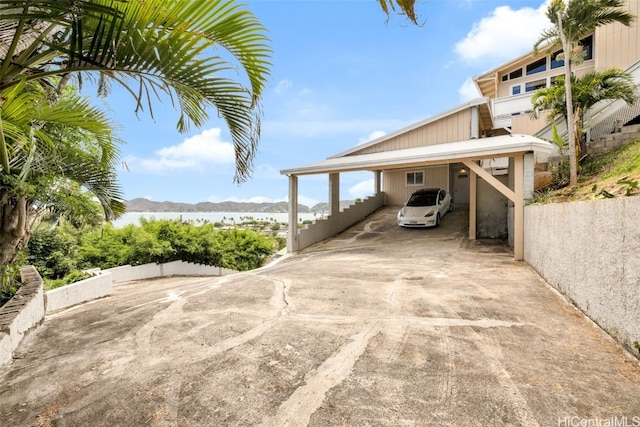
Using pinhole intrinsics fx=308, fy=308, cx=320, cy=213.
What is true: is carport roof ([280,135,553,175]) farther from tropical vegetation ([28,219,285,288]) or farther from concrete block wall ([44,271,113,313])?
concrete block wall ([44,271,113,313])

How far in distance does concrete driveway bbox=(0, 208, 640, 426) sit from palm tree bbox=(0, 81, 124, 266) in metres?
1.69

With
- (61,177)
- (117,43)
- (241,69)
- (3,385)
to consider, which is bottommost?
(3,385)

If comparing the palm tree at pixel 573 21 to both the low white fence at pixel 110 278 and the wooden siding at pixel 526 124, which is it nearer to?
the wooden siding at pixel 526 124

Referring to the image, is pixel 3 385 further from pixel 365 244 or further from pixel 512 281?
pixel 365 244

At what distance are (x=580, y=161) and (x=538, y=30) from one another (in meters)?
4.36

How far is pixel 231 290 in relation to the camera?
5637 mm

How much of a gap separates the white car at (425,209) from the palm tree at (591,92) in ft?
16.7

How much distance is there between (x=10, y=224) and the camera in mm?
4730

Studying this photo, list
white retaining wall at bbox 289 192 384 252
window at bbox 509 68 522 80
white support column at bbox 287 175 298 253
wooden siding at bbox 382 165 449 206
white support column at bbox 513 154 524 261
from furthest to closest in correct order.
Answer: window at bbox 509 68 522 80
wooden siding at bbox 382 165 449 206
white retaining wall at bbox 289 192 384 252
white support column at bbox 287 175 298 253
white support column at bbox 513 154 524 261

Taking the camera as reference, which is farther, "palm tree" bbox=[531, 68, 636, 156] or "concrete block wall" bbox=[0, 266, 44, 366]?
"palm tree" bbox=[531, 68, 636, 156]

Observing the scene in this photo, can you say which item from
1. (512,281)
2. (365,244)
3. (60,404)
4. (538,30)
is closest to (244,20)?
(60,404)

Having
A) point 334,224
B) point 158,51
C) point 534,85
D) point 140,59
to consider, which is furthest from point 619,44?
point 140,59

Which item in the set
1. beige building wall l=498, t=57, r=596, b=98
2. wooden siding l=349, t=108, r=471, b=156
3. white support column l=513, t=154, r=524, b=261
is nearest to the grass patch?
white support column l=513, t=154, r=524, b=261

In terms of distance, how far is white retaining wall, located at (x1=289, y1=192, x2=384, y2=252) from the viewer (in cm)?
1253
